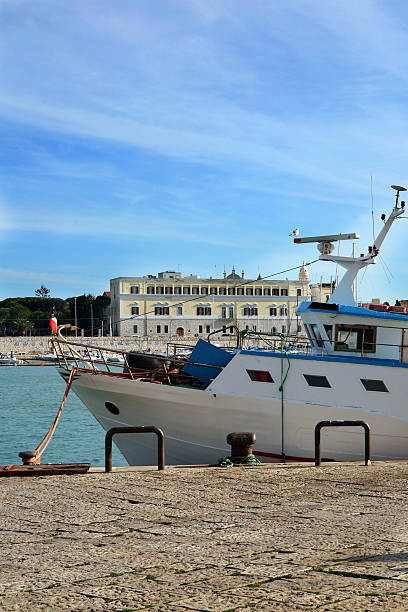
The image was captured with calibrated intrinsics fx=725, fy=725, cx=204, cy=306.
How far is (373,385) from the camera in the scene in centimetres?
1619

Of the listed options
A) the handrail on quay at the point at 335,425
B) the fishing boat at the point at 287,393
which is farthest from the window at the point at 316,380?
the handrail on quay at the point at 335,425

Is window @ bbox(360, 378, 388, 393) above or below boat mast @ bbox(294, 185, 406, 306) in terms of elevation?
below

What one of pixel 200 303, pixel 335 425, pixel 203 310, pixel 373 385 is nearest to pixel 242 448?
pixel 335 425

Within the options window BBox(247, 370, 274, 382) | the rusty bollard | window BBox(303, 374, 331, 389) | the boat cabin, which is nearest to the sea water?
window BBox(247, 370, 274, 382)

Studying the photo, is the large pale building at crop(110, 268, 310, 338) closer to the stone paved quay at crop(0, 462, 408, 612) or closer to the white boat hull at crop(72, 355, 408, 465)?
the white boat hull at crop(72, 355, 408, 465)

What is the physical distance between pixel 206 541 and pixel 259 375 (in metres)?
9.81

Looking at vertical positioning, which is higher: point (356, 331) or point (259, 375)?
point (356, 331)

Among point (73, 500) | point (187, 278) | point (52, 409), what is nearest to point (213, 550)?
point (73, 500)

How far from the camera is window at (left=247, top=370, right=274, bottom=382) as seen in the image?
16594mm

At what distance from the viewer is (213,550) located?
658 cm

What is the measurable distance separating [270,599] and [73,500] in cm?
424

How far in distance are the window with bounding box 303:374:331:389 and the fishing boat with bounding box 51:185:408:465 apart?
23mm

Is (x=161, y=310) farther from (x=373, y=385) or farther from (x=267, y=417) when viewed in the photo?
(x=373, y=385)

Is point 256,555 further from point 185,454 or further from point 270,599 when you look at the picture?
point 185,454
